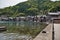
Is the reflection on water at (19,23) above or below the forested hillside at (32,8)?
below

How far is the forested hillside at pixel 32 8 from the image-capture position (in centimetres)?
537

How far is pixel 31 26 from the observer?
542 centimetres

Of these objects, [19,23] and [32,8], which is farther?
[19,23]

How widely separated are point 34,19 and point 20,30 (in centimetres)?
62

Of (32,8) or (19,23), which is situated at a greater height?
(32,8)

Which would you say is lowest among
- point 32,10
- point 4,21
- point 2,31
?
point 2,31

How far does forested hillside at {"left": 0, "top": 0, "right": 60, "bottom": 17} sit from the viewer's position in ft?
17.6

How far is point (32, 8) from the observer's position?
211 inches

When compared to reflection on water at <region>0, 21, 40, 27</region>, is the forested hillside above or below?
above

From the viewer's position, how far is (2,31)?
5.49 m

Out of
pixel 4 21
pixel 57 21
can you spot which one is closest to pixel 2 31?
pixel 4 21

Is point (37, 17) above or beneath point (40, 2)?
beneath

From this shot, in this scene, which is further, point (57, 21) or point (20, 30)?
point (20, 30)

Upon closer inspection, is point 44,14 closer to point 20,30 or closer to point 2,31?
point 20,30
